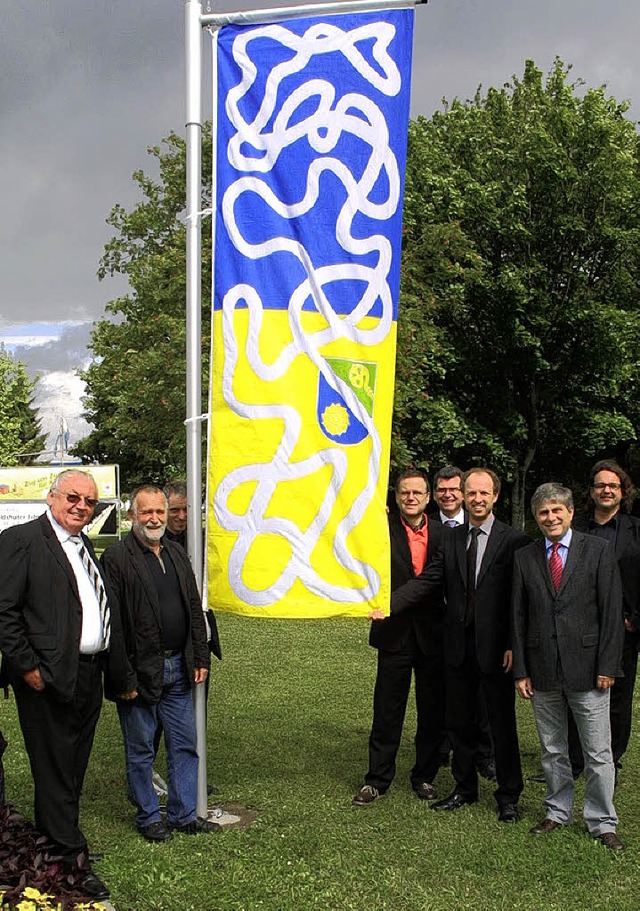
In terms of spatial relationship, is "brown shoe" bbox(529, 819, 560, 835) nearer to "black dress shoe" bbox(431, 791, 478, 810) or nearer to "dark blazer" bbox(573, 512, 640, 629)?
"black dress shoe" bbox(431, 791, 478, 810)

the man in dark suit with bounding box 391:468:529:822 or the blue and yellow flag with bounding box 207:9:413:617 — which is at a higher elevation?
the blue and yellow flag with bounding box 207:9:413:617

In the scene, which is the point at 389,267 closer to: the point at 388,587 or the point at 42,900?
the point at 388,587

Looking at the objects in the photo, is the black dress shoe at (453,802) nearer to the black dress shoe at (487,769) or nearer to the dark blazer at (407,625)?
the black dress shoe at (487,769)

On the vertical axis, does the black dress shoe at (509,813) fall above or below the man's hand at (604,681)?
below

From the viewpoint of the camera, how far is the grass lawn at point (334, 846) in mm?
5145

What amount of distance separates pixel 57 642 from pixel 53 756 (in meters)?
0.62

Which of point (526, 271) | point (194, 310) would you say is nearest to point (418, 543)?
point (194, 310)

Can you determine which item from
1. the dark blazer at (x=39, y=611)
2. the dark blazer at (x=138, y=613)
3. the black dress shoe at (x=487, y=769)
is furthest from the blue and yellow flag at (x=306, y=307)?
the black dress shoe at (x=487, y=769)

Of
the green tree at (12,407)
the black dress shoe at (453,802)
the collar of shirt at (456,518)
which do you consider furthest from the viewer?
the green tree at (12,407)

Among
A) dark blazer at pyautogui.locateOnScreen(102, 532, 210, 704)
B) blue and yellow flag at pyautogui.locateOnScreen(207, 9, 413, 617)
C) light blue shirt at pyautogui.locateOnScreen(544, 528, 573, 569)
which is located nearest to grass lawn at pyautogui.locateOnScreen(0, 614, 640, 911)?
dark blazer at pyautogui.locateOnScreen(102, 532, 210, 704)

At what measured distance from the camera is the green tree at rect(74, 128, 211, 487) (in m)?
22.2

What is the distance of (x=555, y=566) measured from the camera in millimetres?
6094

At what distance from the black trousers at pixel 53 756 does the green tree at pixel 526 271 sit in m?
20.8

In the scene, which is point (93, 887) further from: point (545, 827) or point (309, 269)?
point (309, 269)
